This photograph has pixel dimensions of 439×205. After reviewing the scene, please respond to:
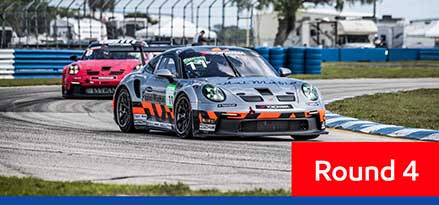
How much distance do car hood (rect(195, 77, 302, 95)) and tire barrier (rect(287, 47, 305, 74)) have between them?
2083 cm

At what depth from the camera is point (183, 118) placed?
1285 centimetres

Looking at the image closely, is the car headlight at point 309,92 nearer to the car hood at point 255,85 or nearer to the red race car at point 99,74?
the car hood at point 255,85

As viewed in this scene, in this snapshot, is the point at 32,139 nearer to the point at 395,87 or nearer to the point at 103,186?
the point at 103,186

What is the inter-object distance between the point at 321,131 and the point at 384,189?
18.6 ft

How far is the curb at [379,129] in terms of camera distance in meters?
13.2

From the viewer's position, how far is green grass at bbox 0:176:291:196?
7.70 meters

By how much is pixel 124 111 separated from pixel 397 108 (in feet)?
17.6

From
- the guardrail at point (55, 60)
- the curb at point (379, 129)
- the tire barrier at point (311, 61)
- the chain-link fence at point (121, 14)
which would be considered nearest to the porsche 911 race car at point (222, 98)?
the curb at point (379, 129)

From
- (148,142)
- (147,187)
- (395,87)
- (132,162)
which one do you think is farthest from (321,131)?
(395,87)

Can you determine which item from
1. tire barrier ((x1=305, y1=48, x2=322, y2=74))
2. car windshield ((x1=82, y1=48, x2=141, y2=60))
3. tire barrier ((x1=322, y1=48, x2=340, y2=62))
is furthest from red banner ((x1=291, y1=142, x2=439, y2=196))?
tire barrier ((x1=322, y1=48, x2=340, y2=62))

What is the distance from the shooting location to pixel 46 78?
31.9 metres

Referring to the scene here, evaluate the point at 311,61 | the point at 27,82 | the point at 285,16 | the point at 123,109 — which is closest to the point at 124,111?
the point at 123,109

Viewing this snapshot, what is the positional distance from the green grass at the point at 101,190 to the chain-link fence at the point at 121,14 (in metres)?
31.4

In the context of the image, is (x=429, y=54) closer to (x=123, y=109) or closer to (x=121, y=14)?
(x=121, y=14)
